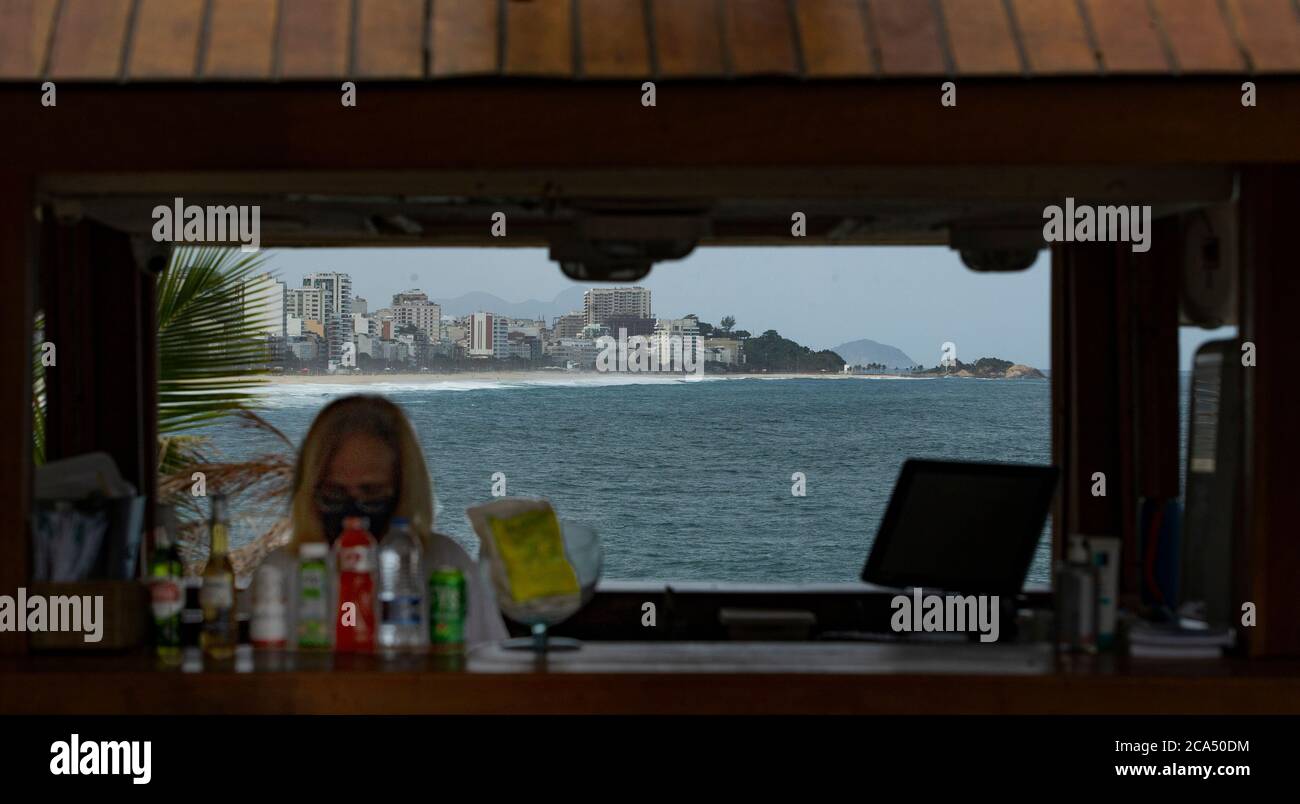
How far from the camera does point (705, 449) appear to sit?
197 feet

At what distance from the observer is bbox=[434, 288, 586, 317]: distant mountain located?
59719 mm

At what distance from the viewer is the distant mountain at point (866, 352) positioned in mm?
64500

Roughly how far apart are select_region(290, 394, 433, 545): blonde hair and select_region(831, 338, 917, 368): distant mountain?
61421 mm

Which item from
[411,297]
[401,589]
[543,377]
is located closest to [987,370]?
[543,377]

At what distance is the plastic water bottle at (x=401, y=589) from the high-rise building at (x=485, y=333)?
55.8 metres

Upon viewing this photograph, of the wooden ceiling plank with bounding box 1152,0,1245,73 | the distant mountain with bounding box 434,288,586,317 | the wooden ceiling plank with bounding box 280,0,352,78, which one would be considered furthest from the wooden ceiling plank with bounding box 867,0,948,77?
the distant mountain with bounding box 434,288,586,317

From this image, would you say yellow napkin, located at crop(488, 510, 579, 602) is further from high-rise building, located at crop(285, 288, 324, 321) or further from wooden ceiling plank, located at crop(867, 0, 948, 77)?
high-rise building, located at crop(285, 288, 324, 321)

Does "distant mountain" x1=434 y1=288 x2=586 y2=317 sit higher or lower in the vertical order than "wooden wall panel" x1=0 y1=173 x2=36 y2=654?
higher

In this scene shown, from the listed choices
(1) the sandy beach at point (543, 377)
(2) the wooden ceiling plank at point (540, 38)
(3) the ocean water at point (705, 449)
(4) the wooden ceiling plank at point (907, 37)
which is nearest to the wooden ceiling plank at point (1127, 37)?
(4) the wooden ceiling plank at point (907, 37)

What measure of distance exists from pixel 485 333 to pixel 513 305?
251 cm

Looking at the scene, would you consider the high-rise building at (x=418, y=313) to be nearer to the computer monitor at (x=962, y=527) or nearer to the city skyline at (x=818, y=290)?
the city skyline at (x=818, y=290)

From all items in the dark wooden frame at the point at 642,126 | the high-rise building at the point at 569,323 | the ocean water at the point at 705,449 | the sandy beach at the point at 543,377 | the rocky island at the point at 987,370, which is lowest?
the ocean water at the point at 705,449
